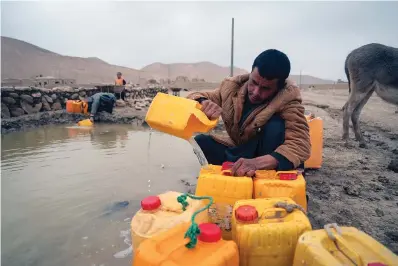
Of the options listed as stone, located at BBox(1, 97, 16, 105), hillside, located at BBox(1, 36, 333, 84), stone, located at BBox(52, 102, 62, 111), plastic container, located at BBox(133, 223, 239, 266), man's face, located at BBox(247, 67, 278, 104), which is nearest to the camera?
plastic container, located at BBox(133, 223, 239, 266)

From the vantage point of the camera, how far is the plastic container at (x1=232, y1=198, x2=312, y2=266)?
1.18 meters

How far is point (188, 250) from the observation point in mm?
1051

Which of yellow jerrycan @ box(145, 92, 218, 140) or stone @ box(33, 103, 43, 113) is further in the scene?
stone @ box(33, 103, 43, 113)

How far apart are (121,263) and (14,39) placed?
3063 inches

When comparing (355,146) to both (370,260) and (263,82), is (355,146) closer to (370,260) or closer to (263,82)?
(263,82)

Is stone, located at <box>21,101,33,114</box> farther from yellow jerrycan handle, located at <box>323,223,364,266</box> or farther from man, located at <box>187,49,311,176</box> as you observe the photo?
yellow jerrycan handle, located at <box>323,223,364,266</box>

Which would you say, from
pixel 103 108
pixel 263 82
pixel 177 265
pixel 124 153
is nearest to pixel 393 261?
pixel 177 265

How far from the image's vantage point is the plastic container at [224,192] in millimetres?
1622

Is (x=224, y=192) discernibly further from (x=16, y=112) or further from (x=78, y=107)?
(x=16, y=112)

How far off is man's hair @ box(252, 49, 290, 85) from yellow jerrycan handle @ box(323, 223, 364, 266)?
1.26m

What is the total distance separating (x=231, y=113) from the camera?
8.00ft

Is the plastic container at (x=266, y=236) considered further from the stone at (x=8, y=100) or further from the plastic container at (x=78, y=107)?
the stone at (x=8, y=100)

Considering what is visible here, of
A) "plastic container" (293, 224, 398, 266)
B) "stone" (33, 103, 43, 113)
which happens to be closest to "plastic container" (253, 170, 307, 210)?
"plastic container" (293, 224, 398, 266)

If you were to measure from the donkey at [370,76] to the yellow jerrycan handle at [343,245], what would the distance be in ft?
14.2
